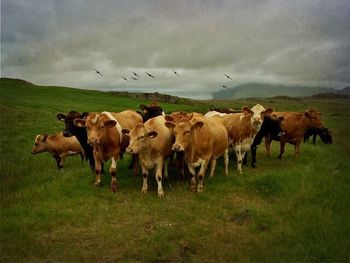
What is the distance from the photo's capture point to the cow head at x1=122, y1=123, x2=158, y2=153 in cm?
1237

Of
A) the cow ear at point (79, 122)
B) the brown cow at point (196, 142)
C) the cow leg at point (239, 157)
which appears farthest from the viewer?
the cow leg at point (239, 157)

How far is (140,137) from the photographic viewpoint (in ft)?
41.1

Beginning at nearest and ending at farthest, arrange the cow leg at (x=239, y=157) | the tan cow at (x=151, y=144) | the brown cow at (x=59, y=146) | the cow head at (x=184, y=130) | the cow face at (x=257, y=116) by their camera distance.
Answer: the tan cow at (x=151, y=144) < the cow head at (x=184, y=130) < the cow leg at (x=239, y=157) < the cow face at (x=257, y=116) < the brown cow at (x=59, y=146)

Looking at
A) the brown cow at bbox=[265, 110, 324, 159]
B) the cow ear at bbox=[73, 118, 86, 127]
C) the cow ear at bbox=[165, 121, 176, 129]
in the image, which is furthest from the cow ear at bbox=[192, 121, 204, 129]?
the brown cow at bbox=[265, 110, 324, 159]

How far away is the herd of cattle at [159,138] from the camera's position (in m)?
13.0

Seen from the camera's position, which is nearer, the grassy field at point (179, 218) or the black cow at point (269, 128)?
the grassy field at point (179, 218)

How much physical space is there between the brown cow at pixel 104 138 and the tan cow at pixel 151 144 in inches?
25.8

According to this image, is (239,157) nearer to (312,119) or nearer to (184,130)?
A: (184,130)

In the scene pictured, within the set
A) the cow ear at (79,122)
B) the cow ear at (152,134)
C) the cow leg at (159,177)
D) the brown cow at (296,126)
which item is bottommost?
the cow leg at (159,177)

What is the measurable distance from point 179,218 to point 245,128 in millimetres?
6757

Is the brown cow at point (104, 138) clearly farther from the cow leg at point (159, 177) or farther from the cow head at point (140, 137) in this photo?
the cow leg at point (159, 177)

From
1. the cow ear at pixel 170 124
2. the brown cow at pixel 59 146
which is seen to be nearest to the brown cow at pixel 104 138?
the cow ear at pixel 170 124

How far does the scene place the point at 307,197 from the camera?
42.3ft

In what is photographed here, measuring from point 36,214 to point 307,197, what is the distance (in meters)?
8.54
